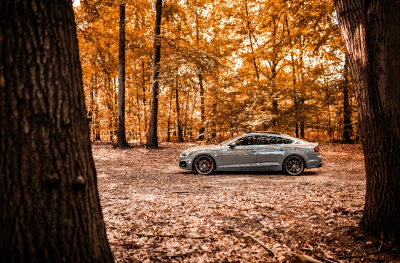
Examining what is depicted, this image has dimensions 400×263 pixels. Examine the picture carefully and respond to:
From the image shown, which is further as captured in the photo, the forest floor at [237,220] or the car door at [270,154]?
the car door at [270,154]

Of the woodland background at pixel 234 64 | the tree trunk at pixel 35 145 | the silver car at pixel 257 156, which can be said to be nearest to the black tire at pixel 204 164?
the silver car at pixel 257 156

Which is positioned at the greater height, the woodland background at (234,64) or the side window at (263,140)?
the woodland background at (234,64)

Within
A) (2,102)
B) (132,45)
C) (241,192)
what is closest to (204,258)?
(2,102)

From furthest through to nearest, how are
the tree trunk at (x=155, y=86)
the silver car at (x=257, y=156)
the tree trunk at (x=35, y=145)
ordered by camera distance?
1. the tree trunk at (x=155, y=86)
2. the silver car at (x=257, y=156)
3. the tree trunk at (x=35, y=145)

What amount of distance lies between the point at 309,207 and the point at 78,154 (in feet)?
15.9

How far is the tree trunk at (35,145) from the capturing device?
2094 mm

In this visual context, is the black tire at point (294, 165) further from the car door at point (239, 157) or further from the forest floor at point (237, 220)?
the car door at point (239, 157)

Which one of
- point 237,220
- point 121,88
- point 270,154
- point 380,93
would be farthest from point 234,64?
point 380,93

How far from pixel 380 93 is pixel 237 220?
2.95 meters

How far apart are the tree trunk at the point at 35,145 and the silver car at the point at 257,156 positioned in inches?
337

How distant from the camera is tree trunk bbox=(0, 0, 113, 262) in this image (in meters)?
2.09

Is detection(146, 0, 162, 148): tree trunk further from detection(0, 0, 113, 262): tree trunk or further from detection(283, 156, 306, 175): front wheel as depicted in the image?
detection(0, 0, 113, 262): tree trunk

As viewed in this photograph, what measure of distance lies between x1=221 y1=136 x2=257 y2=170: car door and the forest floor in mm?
949

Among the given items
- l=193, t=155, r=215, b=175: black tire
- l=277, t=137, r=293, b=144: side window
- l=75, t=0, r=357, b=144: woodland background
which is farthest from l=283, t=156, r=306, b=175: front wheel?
l=75, t=0, r=357, b=144: woodland background
